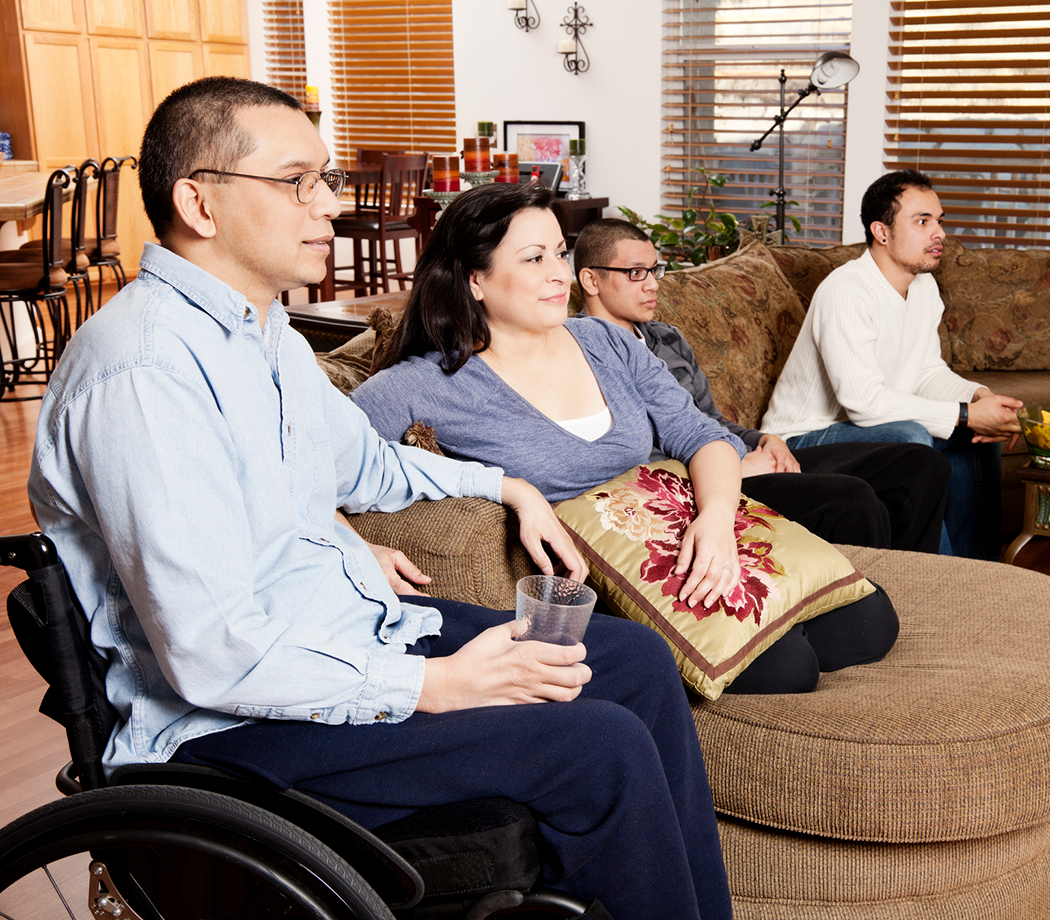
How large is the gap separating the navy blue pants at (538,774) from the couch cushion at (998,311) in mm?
2956

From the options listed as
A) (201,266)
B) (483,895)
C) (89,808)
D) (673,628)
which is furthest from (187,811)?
(673,628)

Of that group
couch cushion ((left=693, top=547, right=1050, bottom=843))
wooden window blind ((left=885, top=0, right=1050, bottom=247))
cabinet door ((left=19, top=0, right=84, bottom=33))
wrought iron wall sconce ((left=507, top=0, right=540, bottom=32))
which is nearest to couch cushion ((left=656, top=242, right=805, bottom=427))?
couch cushion ((left=693, top=547, right=1050, bottom=843))

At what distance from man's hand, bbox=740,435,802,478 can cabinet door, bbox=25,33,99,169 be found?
22.4 feet

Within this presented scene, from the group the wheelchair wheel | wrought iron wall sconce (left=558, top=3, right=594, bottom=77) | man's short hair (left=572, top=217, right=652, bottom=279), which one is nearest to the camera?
the wheelchair wheel

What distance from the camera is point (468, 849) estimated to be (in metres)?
1.07

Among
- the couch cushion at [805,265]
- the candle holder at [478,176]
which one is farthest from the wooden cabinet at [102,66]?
the couch cushion at [805,265]

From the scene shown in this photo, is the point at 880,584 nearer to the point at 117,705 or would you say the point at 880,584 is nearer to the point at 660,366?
the point at 660,366

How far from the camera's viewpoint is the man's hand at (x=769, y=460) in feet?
7.42

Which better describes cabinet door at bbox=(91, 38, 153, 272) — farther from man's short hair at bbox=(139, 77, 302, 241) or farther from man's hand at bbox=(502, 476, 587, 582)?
man's short hair at bbox=(139, 77, 302, 241)

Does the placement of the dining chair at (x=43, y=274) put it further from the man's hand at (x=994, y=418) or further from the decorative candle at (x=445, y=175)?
the man's hand at (x=994, y=418)

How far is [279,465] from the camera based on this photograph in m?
1.18

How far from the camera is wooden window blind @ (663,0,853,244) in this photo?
5559mm

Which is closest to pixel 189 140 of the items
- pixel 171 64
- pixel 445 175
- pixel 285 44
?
pixel 445 175

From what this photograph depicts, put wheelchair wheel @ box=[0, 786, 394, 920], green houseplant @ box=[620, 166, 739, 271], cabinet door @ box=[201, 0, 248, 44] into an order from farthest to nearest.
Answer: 1. cabinet door @ box=[201, 0, 248, 44]
2. green houseplant @ box=[620, 166, 739, 271]
3. wheelchair wheel @ box=[0, 786, 394, 920]
